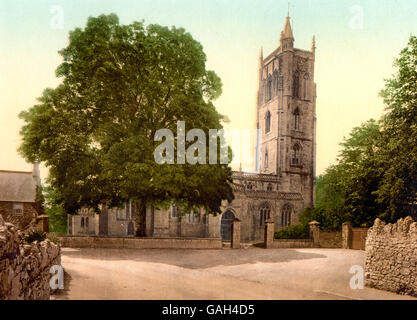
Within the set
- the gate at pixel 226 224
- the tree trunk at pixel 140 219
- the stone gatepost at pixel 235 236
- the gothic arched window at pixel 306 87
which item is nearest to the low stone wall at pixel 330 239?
the stone gatepost at pixel 235 236

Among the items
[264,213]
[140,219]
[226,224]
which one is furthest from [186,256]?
[264,213]

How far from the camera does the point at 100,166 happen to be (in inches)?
749

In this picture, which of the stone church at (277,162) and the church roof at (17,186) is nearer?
the church roof at (17,186)

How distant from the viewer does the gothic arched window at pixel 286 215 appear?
4829cm

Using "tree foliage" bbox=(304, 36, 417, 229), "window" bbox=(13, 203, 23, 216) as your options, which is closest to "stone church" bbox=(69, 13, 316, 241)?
"window" bbox=(13, 203, 23, 216)

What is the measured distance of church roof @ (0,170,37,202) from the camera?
2877 cm

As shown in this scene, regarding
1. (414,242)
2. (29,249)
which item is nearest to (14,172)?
(29,249)

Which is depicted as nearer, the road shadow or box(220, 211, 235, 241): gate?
the road shadow

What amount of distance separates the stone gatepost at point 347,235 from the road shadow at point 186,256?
7699mm

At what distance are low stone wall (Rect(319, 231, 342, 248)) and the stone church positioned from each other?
16954 mm

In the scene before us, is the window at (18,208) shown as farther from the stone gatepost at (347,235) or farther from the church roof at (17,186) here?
the stone gatepost at (347,235)

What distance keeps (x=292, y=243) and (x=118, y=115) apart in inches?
629

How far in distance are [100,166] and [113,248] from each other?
14.8ft

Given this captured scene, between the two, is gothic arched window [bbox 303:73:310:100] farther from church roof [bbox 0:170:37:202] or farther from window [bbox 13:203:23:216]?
window [bbox 13:203:23:216]
